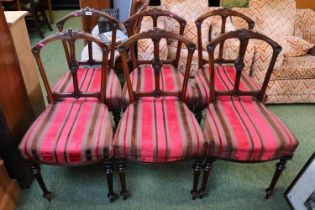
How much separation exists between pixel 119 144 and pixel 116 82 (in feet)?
1.96

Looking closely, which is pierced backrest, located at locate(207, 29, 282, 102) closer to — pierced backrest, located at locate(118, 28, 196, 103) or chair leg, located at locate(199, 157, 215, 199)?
pierced backrest, located at locate(118, 28, 196, 103)

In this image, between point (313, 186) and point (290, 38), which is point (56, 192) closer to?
point (313, 186)

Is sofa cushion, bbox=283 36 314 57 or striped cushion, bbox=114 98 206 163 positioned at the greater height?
sofa cushion, bbox=283 36 314 57

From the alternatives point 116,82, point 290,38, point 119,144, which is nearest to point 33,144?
point 119,144

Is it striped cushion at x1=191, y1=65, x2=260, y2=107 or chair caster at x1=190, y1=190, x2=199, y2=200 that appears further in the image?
striped cushion at x1=191, y1=65, x2=260, y2=107

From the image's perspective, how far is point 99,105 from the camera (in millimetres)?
1527

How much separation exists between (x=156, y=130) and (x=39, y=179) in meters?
0.68

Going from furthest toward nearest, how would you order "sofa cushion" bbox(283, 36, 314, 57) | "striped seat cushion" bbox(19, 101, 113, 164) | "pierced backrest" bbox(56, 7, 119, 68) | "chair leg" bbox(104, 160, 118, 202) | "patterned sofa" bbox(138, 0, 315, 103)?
"sofa cushion" bbox(283, 36, 314, 57) < "patterned sofa" bbox(138, 0, 315, 103) < "pierced backrest" bbox(56, 7, 119, 68) < "chair leg" bbox(104, 160, 118, 202) < "striped seat cushion" bbox(19, 101, 113, 164)

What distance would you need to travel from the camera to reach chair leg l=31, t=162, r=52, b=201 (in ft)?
4.39

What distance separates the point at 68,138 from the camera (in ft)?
4.19

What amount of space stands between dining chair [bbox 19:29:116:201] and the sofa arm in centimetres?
212

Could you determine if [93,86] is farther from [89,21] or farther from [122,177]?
[122,177]

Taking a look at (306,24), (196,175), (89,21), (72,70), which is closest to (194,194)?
(196,175)

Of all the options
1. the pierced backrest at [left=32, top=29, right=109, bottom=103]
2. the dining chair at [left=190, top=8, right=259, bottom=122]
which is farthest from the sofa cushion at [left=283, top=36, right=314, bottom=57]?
the pierced backrest at [left=32, top=29, right=109, bottom=103]
